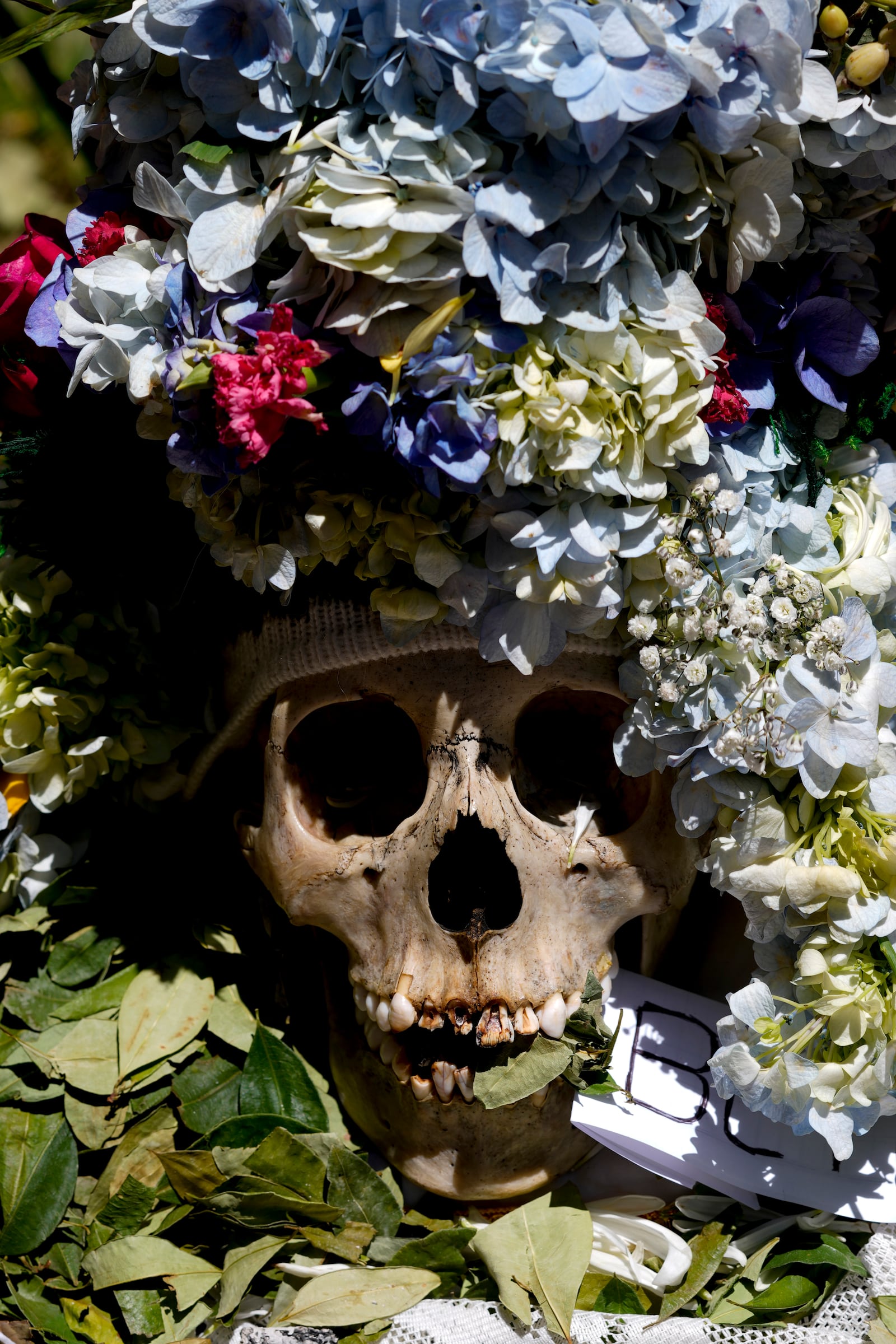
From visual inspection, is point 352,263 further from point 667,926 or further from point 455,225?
point 667,926

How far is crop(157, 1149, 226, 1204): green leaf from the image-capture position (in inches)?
54.9

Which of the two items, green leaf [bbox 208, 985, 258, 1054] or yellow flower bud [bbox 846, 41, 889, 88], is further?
green leaf [bbox 208, 985, 258, 1054]

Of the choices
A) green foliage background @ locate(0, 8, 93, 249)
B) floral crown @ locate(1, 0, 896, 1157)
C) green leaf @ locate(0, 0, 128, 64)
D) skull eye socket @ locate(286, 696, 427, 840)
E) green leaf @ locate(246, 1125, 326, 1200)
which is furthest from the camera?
green foliage background @ locate(0, 8, 93, 249)

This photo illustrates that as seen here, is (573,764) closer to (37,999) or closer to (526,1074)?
(526,1074)

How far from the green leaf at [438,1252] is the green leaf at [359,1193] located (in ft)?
0.16

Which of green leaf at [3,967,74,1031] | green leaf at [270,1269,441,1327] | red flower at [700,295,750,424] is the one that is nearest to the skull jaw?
green leaf at [270,1269,441,1327]

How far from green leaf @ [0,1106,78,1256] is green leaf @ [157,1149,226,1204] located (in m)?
0.14

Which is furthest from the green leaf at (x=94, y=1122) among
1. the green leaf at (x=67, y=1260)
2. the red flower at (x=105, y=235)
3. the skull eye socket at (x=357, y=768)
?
the red flower at (x=105, y=235)

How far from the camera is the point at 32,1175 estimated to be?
143 cm

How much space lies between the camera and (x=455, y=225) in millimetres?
1046

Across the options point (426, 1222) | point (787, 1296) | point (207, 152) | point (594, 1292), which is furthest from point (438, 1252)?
point (207, 152)

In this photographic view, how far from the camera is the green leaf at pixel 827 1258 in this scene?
1292mm

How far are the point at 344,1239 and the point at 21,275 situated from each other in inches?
46.0

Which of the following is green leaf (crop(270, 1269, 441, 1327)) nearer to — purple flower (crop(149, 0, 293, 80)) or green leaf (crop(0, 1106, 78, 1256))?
green leaf (crop(0, 1106, 78, 1256))
